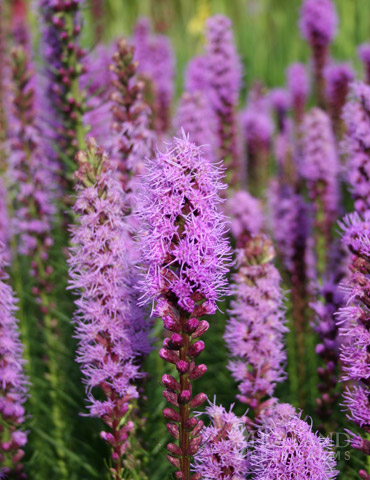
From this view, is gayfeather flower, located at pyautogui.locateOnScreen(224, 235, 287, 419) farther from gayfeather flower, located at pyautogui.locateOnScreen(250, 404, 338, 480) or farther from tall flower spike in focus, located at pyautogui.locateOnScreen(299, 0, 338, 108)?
tall flower spike in focus, located at pyautogui.locateOnScreen(299, 0, 338, 108)

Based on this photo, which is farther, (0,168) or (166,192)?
(0,168)

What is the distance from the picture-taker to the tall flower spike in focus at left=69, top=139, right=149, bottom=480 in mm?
1889

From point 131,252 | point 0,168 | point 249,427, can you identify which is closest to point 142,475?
point 249,427

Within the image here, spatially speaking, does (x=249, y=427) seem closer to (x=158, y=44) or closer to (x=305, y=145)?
(x=305, y=145)

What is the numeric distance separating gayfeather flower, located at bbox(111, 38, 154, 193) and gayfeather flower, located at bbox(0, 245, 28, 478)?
2.34ft

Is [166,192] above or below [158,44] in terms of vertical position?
below

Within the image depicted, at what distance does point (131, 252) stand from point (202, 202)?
54cm

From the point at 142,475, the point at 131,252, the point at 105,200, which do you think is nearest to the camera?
the point at 105,200

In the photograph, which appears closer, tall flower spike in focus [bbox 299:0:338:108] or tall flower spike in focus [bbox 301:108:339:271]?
tall flower spike in focus [bbox 301:108:339:271]

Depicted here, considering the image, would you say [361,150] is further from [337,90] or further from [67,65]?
[337,90]

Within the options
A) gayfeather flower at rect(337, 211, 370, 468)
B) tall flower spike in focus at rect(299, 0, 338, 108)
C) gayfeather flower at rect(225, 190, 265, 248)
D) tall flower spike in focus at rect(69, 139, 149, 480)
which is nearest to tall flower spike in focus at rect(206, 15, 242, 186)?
gayfeather flower at rect(225, 190, 265, 248)

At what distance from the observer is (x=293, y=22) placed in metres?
8.75

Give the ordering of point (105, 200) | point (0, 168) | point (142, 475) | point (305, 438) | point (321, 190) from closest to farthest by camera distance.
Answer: point (305, 438), point (105, 200), point (142, 475), point (0, 168), point (321, 190)

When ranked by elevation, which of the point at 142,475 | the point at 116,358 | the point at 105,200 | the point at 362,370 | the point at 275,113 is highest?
the point at 275,113
